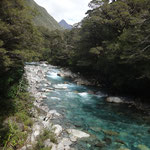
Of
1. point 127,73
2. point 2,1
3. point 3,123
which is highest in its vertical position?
point 2,1

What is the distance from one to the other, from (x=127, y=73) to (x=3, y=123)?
995cm

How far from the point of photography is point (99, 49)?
15430mm

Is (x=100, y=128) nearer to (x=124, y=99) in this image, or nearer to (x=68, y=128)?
(x=68, y=128)

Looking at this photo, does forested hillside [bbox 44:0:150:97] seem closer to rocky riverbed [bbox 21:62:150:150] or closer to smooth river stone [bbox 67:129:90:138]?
rocky riverbed [bbox 21:62:150:150]

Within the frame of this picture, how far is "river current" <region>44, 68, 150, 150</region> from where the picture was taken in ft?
16.8

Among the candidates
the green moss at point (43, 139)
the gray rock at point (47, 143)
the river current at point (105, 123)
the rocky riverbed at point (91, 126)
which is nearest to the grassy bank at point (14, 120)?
the rocky riverbed at point (91, 126)

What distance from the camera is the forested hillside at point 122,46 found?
844cm

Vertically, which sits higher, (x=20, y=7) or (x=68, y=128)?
(x=20, y=7)

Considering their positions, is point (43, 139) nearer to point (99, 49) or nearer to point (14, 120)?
point (14, 120)

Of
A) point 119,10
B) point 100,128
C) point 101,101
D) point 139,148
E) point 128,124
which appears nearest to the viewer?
point 139,148

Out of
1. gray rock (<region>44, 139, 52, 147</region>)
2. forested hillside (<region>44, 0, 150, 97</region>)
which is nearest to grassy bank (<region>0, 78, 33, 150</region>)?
gray rock (<region>44, 139, 52, 147</region>)

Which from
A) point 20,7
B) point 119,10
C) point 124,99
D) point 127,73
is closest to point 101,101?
point 124,99

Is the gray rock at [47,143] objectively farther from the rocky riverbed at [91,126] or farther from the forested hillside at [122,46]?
the forested hillside at [122,46]

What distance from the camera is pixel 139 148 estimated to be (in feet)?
16.3
